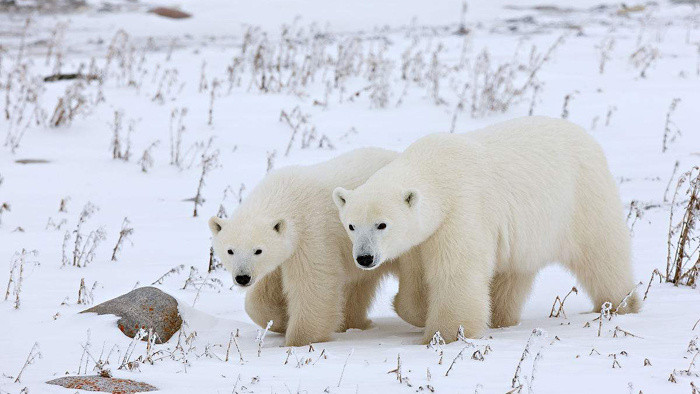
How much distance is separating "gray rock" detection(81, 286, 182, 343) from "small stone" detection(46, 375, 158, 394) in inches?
43.8

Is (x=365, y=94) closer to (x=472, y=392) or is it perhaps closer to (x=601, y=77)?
(x=601, y=77)

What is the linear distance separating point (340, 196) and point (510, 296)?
4.41 feet

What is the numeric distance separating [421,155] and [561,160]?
814mm

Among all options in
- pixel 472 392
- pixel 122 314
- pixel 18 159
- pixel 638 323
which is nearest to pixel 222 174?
pixel 18 159

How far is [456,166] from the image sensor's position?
14.2ft

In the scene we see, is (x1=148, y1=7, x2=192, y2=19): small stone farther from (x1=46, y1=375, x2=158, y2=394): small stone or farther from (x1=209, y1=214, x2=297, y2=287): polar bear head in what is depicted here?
(x1=46, y1=375, x2=158, y2=394): small stone

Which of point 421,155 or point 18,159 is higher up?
point 421,155

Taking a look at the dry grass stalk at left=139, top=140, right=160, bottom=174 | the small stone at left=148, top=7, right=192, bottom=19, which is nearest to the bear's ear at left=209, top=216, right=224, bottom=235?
the dry grass stalk at left=139, top=140, right=160, bottom=174

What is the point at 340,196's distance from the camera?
4172 millimetres

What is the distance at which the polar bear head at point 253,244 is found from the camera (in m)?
4.23

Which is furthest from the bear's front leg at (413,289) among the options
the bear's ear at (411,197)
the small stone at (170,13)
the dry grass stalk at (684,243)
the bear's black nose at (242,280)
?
the small stone at (170,13)

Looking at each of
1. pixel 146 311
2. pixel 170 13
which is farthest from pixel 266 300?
pixel 170 13

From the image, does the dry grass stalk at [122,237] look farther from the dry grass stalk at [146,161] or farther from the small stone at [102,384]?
the small stone at [102,384]

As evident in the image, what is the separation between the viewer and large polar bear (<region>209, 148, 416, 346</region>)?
429cm
